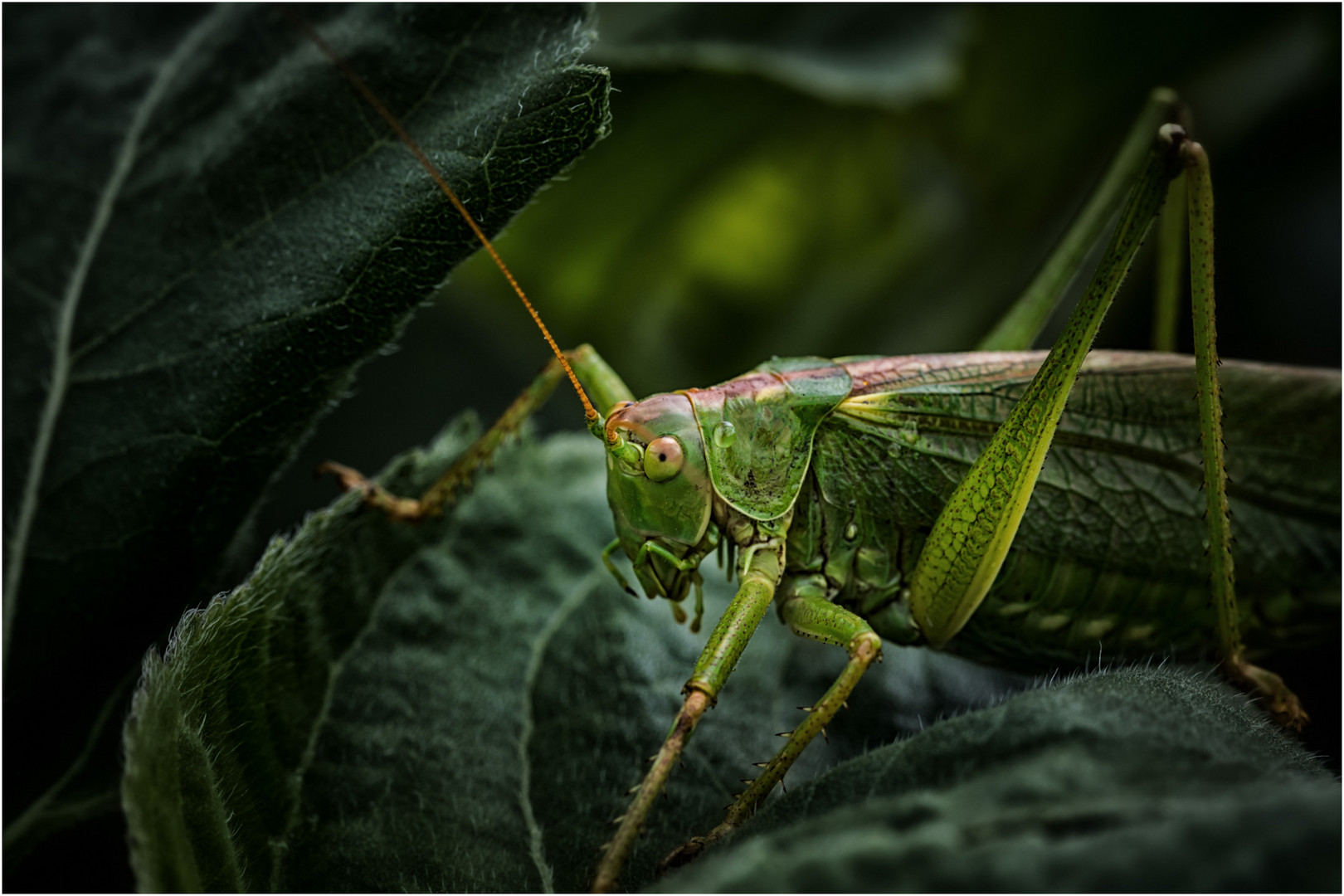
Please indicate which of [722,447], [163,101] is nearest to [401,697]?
[722,447]

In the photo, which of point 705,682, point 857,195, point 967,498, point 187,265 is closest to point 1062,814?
point 705,682

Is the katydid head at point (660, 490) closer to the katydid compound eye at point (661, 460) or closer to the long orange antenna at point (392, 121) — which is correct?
the katydid compound eye at point (661, 460)

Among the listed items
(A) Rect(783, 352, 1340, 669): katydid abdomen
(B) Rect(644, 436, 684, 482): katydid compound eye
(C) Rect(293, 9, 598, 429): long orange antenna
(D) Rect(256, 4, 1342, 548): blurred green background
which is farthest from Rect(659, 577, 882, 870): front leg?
(D) Rect(256, 4, 1342, 548): blurred green background

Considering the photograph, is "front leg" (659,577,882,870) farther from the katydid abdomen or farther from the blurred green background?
the blurred green background

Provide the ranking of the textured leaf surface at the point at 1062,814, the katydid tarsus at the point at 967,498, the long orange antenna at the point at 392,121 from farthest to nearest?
the katydid tarsus at the point at 967,498 → the long orange antenna at the point at 392,121 → the textured leaf surface at the point at 1062,814

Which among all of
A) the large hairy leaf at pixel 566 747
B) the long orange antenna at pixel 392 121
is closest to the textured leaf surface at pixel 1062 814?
the large hairy leaf at pixel 566 747

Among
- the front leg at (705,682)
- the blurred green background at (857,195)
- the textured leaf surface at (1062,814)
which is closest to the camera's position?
the textured leaf surface at (1062,814)
